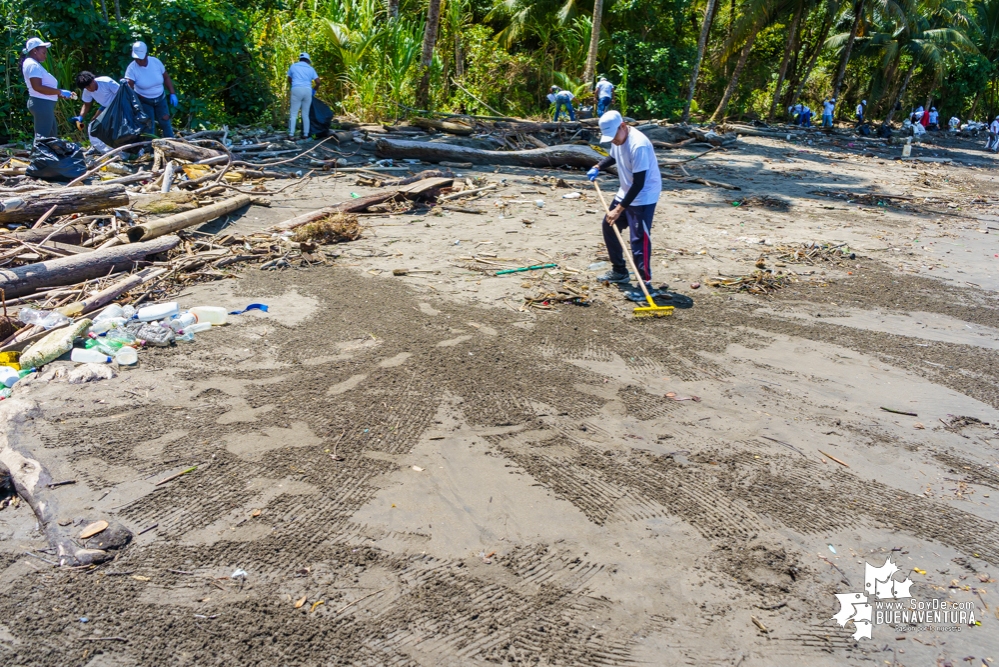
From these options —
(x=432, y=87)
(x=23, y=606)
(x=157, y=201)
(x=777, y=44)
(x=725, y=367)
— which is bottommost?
(x=23, y=606)

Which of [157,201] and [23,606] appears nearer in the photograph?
[23,606]

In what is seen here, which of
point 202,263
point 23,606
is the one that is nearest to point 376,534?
point 23,606

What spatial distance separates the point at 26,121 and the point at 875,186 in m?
16.4

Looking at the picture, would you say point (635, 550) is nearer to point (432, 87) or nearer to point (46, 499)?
point (46, 499)

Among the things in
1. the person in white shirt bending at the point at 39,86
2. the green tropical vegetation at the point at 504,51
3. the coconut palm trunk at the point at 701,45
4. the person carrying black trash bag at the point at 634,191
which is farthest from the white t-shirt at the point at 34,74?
the coconut palm trunk at the point at 701,45

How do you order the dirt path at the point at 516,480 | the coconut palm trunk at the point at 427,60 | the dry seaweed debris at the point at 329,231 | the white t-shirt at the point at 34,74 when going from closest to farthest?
the dirt path at the point at 516,480, the dry seaweed debris at the point at 329,231, the white t-shirt at the point at 34,74, the coconut palm trunk at the point at 427,60

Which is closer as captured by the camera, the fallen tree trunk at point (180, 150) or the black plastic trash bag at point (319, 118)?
the fallen tree trunk at point (180, 150)

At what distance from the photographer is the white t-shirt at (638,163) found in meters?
6.21

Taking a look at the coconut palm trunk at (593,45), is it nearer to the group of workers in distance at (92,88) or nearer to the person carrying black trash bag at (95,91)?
the group of workers in distance at (92,88)

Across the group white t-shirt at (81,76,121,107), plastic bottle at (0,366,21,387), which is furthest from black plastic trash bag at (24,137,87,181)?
plastic bottle at (0,366,21,387)

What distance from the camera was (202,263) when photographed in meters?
6.78

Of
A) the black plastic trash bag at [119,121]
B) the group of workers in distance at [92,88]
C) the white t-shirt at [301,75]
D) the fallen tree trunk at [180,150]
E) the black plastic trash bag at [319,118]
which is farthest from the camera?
the black plastic trash bag at [319,118]

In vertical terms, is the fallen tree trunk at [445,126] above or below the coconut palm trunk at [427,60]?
below

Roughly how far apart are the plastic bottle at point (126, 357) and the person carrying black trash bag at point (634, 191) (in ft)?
14.1
